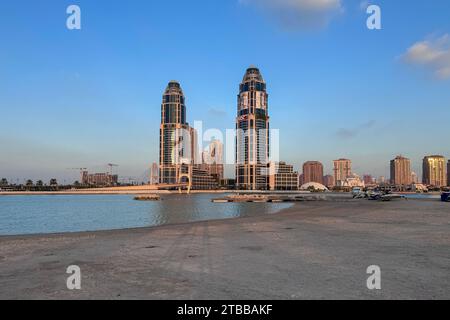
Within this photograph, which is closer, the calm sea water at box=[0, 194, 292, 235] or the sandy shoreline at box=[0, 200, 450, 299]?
the sandy shoreline at box=[0, 200, 450, 299]

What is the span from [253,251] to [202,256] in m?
2.58

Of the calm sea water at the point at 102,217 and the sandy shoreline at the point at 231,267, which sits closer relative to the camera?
the sandy shoreline at the point at 231,267

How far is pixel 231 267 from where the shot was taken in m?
12.3

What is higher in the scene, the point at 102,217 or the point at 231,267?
the point at 231,267

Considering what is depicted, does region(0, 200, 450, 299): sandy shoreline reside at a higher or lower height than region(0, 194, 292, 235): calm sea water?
higher

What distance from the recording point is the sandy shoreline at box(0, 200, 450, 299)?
9.11 metres

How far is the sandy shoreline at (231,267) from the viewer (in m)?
9.11

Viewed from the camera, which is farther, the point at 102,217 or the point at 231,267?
the point at 102,217

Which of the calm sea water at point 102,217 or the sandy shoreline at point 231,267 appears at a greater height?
the sandy shoreline at point 231,267

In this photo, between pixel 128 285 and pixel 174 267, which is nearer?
pixel 128 285
